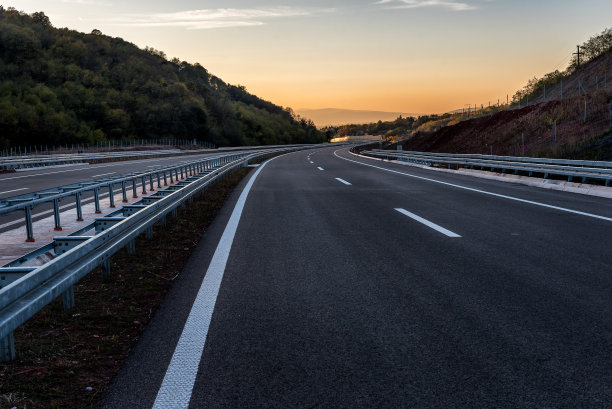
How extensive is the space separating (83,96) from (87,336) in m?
103

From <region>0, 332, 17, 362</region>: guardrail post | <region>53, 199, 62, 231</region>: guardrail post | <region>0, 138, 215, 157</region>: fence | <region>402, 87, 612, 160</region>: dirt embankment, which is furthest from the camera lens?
<region>0, 138, 215, 157</region>: fence

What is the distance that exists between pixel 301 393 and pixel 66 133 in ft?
288

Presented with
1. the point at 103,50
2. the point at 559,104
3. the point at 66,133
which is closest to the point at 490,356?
the point at 559,104

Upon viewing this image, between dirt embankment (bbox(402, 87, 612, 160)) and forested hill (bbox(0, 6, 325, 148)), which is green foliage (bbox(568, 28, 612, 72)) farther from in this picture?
forested hill (bbox(0, 6, 325, 148))

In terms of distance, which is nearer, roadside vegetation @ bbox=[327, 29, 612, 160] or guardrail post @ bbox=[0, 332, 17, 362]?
guardrail post @ bbox=[0, 332, 17, 362]

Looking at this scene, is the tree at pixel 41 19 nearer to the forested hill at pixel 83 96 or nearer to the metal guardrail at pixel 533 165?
the forested hill at pixel 83 96

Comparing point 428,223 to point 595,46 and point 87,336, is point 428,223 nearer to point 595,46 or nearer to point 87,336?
point 87,336

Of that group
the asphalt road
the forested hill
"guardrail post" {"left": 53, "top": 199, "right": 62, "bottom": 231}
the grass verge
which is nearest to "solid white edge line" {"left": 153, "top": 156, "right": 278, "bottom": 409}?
the asphalt road

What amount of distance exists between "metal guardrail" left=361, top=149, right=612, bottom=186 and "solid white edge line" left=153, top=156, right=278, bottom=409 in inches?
493

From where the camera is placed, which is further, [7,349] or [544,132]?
[544,132]

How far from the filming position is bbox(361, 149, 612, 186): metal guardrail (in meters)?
14.6

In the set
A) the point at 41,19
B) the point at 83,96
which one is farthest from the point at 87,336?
the point at 41,19

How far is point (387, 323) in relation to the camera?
3.99 meters

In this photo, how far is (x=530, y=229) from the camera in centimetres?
803
